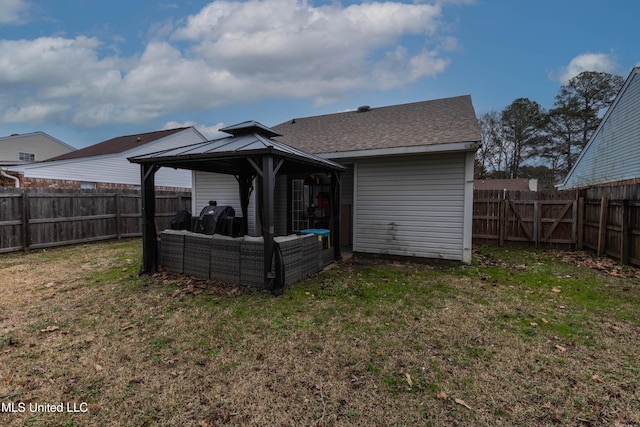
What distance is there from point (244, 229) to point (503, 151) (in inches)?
1020

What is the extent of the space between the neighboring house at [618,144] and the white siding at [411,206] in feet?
26.8

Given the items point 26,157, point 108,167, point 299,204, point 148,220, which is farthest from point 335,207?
point 26,157

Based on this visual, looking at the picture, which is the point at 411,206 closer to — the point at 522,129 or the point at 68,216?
the point at 68,216

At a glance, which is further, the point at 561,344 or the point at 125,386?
the point at 561,344

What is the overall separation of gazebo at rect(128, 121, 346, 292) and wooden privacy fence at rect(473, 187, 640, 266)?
5.28 metres

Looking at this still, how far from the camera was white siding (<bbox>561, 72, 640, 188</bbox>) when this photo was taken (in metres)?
10.8

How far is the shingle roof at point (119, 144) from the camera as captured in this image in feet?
55.5

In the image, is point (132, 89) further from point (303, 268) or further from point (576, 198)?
point (576, 198)

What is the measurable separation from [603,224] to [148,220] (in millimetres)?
10044

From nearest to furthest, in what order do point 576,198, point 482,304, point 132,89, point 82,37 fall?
point 482,304, point 576,198, point 82,37, point 132,89

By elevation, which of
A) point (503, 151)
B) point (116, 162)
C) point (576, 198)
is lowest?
point (576, 198)

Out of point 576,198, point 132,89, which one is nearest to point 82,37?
point 132,89

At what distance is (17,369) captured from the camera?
2.58 metres

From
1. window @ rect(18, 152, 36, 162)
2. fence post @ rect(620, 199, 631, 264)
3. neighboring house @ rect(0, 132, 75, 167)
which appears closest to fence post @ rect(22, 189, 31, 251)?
fence post @ rect(620, 199, 631, 264)
